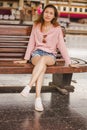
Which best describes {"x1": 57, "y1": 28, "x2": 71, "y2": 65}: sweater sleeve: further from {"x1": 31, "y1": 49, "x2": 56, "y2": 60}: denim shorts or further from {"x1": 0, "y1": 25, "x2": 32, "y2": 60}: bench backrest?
{"x1": 0, "y1": 25, "x2": 32, "y2": 60}: bench backrest

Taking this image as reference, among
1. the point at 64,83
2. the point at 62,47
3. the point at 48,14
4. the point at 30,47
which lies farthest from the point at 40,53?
the point at 64,83

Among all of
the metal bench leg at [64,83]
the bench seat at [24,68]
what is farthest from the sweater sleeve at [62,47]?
the metal bench leg at [64,83]

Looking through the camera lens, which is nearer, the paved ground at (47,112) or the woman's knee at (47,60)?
the paved ground at (47,112)

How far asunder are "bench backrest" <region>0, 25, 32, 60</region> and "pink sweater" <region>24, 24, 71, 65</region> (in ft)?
1.14

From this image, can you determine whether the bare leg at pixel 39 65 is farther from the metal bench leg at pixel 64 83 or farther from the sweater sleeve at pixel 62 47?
the metal bench leg at pixel 64 83

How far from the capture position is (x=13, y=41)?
212 inches

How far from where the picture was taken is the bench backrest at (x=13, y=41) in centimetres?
533

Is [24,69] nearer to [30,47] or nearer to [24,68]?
[24,68]

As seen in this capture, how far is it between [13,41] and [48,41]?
645 mm

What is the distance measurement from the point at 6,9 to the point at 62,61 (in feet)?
35.6

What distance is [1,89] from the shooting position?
547 cm

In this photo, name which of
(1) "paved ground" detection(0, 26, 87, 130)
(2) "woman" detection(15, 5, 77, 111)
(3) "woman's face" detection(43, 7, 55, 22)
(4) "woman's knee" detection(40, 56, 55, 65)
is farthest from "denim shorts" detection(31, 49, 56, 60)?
(1) "paved ground" detection(0, 26, 87, 130)

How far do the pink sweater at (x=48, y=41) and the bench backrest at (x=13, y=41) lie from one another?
35 centimetres

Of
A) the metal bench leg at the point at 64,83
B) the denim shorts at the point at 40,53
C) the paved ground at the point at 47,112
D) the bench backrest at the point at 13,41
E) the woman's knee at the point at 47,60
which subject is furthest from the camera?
the metal bench leg at the point at 64,83
